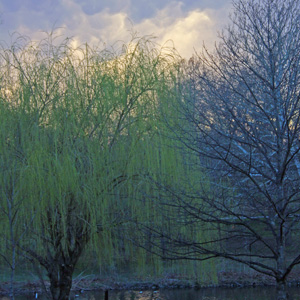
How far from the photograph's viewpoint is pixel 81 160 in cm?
651

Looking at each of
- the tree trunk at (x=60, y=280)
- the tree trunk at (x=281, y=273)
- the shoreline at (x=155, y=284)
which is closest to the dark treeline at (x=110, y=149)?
the tree trunk at (x=60, y=280)

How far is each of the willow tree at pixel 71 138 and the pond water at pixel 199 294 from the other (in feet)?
21.1

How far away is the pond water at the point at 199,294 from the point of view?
12789 mm

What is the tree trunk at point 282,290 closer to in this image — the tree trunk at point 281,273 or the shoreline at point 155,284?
the tree trunk at point 281,273

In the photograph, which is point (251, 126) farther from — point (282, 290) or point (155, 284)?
point (155, 284)

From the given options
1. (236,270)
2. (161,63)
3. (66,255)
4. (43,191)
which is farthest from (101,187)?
(236,270)

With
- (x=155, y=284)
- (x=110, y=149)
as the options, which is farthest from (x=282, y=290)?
(x=155, y=284)

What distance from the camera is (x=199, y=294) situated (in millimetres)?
13352

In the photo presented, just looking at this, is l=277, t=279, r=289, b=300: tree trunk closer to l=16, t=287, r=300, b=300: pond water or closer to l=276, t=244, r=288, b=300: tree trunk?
l=276, t=244, r=288, b=300: tree trunk

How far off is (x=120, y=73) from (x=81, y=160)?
5.82 ft

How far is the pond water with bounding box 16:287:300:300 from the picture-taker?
1279cm

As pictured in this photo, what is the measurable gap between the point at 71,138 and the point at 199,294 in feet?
28.9

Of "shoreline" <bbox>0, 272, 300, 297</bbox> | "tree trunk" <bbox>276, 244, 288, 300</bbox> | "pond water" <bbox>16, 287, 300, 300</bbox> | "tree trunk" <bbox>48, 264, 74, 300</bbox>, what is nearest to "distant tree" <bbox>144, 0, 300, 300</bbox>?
"tree trunk" <bbox>276, 244, 288, 300</bbox>

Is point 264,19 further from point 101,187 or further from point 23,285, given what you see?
point 23,285
